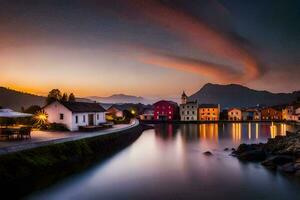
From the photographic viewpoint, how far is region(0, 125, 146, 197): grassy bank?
19359 millimetres

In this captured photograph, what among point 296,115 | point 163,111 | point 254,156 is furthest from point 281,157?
point 296,115

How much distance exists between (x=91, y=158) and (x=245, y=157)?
1623 centimetres

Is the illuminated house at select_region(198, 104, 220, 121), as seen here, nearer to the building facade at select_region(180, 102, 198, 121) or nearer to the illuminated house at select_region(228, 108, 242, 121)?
the building facade at select_region(180, 102, 198, 121)

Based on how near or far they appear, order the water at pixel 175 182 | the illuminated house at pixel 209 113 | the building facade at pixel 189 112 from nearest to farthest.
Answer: the water at pixel 175 182
the building facade at pixel 189 112
the illuminated house at pixel 209 113

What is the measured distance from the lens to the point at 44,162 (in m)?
23.4

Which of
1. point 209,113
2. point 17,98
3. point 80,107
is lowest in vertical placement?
point 209,113

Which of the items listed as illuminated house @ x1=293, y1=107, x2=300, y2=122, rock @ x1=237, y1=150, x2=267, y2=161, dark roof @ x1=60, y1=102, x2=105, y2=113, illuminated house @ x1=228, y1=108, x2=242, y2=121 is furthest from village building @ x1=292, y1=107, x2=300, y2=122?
rock @ x1=237, y1=150, x2=267, y2=161

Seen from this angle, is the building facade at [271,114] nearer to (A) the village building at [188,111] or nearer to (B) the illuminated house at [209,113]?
(B) the illuminated house at [209,113]

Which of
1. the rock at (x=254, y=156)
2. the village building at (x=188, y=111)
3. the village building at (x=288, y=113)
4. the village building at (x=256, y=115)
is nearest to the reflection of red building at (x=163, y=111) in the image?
the village building at (x=188, y=111)

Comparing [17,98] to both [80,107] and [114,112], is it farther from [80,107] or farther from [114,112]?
[80,107]

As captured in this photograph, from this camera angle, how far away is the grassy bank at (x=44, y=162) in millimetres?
19359

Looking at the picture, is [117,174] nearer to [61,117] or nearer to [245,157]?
[245,157]

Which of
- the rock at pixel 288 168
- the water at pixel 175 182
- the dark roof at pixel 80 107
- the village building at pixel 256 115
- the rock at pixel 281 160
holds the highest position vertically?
the dark roof at pixel 80 107

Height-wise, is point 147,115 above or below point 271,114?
above
